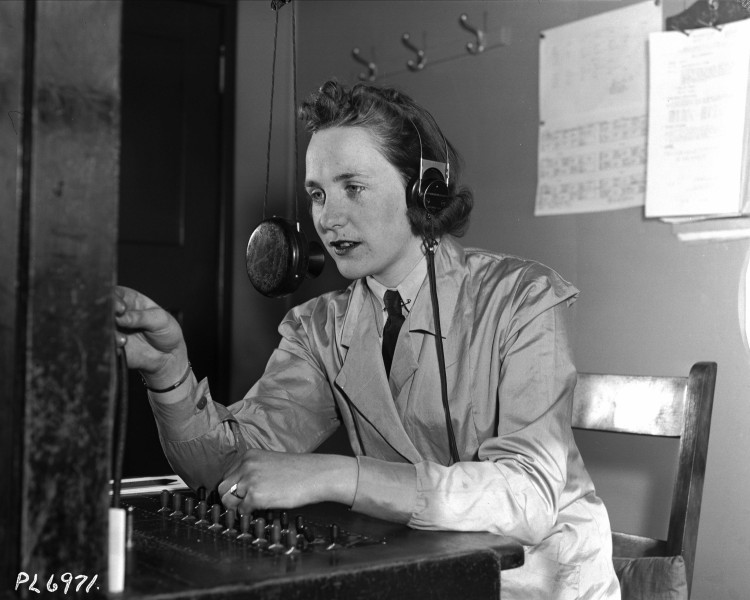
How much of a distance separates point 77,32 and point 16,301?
19 centimetres

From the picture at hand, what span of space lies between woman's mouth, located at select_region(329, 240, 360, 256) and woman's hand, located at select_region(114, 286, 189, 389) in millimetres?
325

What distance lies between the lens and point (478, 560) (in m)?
0.88

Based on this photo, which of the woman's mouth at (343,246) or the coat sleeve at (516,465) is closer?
the coat sleeve at (516,465)

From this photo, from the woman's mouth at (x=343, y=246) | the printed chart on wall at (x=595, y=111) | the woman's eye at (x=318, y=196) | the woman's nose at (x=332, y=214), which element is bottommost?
the woman's mouth at (x=343, y=246)

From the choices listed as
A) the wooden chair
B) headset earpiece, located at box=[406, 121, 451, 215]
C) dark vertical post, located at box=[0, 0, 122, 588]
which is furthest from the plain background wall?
dark vertical post, located at box=[0, 0, 122, 588]

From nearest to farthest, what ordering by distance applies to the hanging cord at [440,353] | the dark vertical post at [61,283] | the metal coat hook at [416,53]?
1. the dark vertical post at [61,283]
2. the hanging cord at [440,353]
3. the metal coat hook at [416,53]

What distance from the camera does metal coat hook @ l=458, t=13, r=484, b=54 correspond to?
282 cm

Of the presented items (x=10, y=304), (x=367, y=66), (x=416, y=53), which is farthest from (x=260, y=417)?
(x=367, y=66)

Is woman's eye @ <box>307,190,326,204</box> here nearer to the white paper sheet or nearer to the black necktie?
the black necktie

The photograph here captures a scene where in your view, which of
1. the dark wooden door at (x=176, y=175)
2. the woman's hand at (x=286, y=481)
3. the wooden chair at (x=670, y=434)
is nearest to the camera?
the woman's hand at (x=286, y=481)

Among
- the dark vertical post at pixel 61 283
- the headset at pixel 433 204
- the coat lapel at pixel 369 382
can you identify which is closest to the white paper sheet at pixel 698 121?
the headset at pixel 433 204

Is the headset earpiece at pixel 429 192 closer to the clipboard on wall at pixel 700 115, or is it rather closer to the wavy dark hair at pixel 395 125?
the wavy dark hair at pixel 395 125

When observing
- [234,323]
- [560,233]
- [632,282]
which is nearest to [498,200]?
[560,233]

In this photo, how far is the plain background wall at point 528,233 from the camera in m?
2.16
